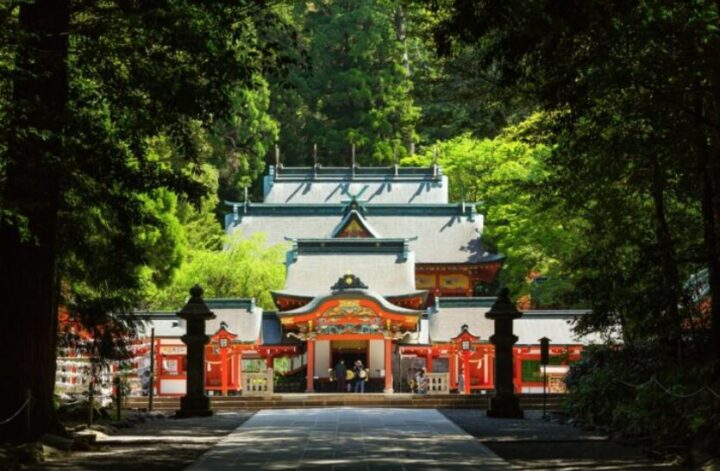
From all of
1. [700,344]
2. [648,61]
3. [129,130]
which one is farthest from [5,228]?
[700,344]

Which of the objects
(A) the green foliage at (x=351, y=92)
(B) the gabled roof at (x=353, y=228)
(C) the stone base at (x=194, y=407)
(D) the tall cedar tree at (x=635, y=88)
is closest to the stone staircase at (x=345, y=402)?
(C) the stone base at (x=194, y=407)

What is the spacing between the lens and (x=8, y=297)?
15562 mm

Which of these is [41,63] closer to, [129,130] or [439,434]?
[129,130]

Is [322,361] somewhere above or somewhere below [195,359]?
above

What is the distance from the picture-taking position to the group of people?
3959cm

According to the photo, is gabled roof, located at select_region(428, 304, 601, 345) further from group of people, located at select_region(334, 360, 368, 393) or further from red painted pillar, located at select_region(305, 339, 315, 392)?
red painted pillar, located at select_region(305, 339, 315, 392)

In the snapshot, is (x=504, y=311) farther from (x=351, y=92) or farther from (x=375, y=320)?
(x=351, y=92)

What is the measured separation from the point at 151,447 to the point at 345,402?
1638 cm

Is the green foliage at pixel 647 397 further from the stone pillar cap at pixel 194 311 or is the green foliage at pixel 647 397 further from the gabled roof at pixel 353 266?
the gabled roof at pixel 353 266

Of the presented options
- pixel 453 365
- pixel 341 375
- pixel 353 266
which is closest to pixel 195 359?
pixel 341 375

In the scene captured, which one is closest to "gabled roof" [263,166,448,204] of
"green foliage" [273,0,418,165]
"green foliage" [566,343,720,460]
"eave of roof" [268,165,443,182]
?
"eave of roof" [268,165,443,182]

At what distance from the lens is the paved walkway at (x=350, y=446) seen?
14.2 meters

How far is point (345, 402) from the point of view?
108ft

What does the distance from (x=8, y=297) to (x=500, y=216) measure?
39844mm
